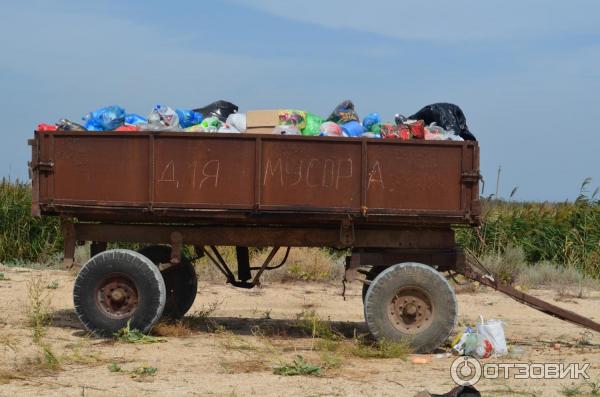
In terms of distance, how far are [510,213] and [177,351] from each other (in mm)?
11233

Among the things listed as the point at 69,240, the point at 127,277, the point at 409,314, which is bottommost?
the point at 409,314

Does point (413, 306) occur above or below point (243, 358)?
above

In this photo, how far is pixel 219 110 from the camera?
33.2ft

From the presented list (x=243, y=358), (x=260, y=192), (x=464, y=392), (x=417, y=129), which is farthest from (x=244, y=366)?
(x=417, y=129)

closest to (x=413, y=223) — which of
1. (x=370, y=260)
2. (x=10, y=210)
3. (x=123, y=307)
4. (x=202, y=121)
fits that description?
(x=370, y=260)

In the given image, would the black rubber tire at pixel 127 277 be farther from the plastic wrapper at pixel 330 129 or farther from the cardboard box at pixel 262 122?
the plastic wrapper at pixel 330 129

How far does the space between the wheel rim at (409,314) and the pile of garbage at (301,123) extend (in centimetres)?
→ 158

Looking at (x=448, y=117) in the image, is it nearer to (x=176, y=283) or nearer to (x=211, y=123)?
(x=211, y=123)

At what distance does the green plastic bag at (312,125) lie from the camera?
376 inches

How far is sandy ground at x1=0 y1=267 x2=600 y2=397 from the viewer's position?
7223 millimetres

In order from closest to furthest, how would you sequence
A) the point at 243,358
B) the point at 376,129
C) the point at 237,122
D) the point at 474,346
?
the point at 243,358 < the point at 474,346 < the point at 237,122 < the point at 376,129

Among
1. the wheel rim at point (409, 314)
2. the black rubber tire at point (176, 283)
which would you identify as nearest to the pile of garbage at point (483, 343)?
the wheel rim at point (409, 314)

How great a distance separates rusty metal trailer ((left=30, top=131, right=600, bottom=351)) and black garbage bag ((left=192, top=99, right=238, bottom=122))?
2.93 ft

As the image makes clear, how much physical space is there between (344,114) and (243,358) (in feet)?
9.32
